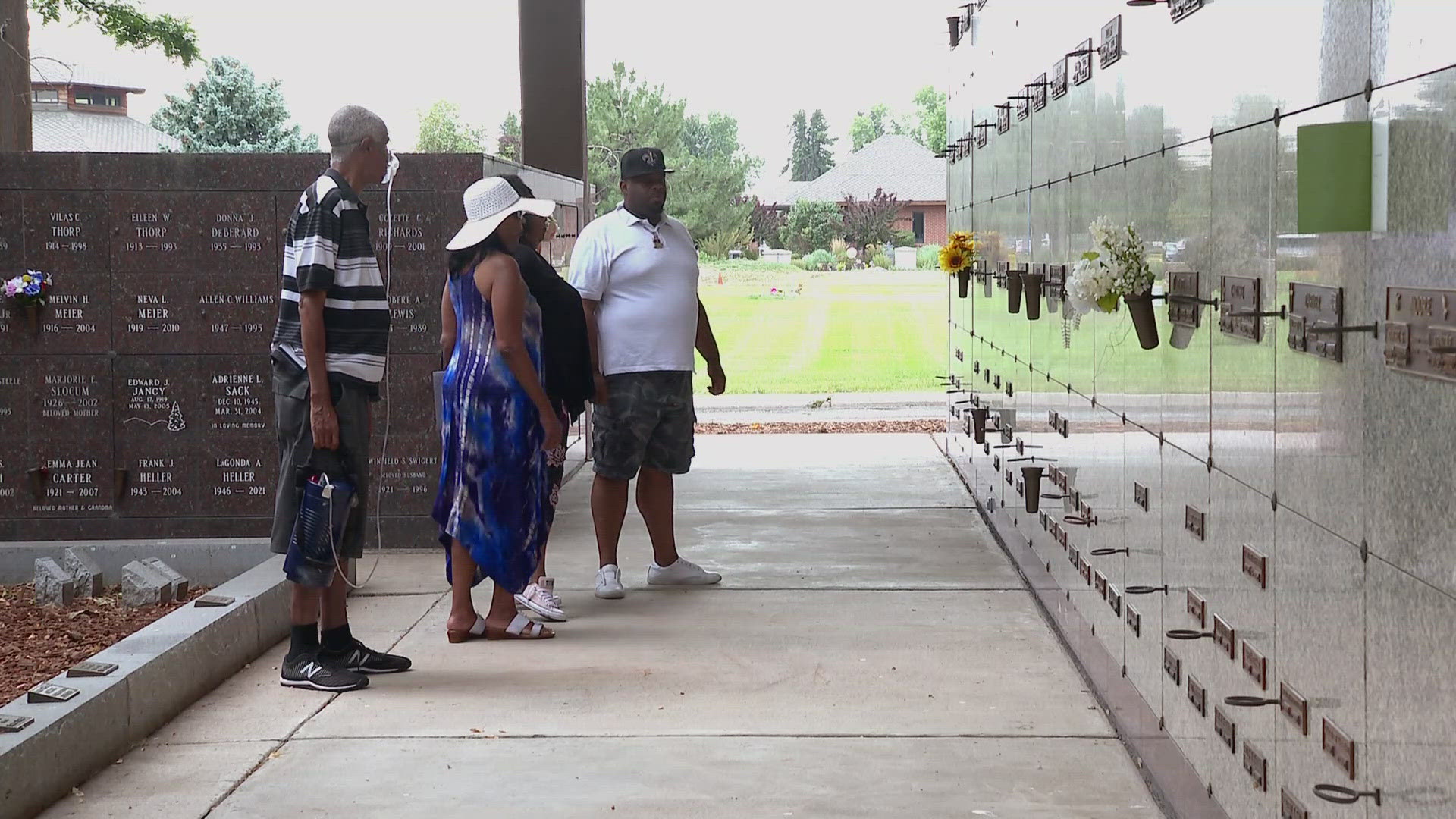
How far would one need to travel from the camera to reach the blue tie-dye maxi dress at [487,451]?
5770 mm

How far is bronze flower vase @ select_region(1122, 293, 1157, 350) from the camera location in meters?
4.02

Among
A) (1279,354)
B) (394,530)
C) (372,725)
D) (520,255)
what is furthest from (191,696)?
(1279,354)

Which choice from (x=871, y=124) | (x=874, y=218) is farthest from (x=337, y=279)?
(x=871, y=124)

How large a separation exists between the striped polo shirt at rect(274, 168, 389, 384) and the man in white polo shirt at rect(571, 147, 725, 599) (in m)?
1.47

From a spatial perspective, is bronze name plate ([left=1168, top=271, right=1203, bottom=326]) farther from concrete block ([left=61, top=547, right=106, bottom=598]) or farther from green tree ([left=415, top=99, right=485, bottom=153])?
green tree ([left=415, top=99, right=485, bottom=153])

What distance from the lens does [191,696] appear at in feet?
16.9

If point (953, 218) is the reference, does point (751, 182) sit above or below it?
above

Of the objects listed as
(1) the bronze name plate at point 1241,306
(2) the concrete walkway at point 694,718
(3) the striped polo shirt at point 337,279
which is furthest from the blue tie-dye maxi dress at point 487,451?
(1) the bronze name plate at point 1241,306

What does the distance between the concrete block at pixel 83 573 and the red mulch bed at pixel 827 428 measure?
7095 millimetres

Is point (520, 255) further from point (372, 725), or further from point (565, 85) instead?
point (565, 85)

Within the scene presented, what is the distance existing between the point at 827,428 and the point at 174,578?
8.07 metres

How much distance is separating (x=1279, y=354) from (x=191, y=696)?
3.54 metres

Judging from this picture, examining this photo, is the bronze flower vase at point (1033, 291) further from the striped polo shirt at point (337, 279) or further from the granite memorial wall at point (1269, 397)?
the striped polo shirt at point (337, 279)

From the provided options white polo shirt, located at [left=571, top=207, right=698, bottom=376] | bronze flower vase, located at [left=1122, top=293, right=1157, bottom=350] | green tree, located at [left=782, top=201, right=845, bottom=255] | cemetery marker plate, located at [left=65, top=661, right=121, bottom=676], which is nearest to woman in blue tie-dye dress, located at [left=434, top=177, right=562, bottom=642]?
white polo shirt, located at [left=571, top=207, right=698, bottom=376]
